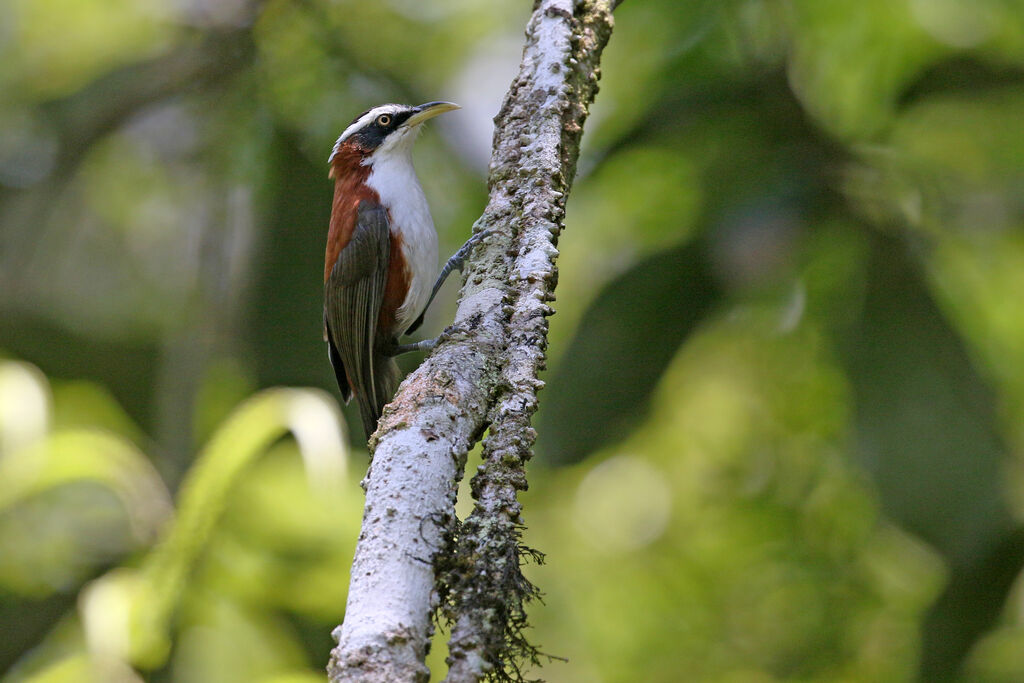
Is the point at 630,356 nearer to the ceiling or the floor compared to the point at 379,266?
nearer to the floor

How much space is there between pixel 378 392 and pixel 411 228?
77 cm

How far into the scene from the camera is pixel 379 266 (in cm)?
442

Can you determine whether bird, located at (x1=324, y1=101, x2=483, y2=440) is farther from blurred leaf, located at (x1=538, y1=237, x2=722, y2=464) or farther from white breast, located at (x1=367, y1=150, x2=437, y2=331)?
blurred leaf, located at (x1=538, y1=237, x2=722, y2=464)

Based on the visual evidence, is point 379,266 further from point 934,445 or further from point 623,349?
point 934,445

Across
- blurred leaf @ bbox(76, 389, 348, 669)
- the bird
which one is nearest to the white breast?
the bird

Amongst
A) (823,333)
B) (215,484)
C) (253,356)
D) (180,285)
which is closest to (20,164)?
(180,285)

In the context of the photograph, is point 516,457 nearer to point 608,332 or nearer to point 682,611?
point 608,332

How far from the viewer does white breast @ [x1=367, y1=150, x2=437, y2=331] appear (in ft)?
14.6

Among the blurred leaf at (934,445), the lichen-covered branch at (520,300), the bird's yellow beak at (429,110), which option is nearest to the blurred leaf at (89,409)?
the bird's yellow beak at (429,110)

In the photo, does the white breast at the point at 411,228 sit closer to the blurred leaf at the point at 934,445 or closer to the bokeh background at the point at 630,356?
the bokeh background at the point at 630,356

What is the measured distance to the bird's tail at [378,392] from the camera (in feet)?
14.0

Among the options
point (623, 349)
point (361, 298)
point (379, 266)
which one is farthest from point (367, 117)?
point (623, 349)

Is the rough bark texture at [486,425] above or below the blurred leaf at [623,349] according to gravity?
below

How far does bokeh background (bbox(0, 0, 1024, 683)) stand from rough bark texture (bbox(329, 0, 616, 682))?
3.46 feet
